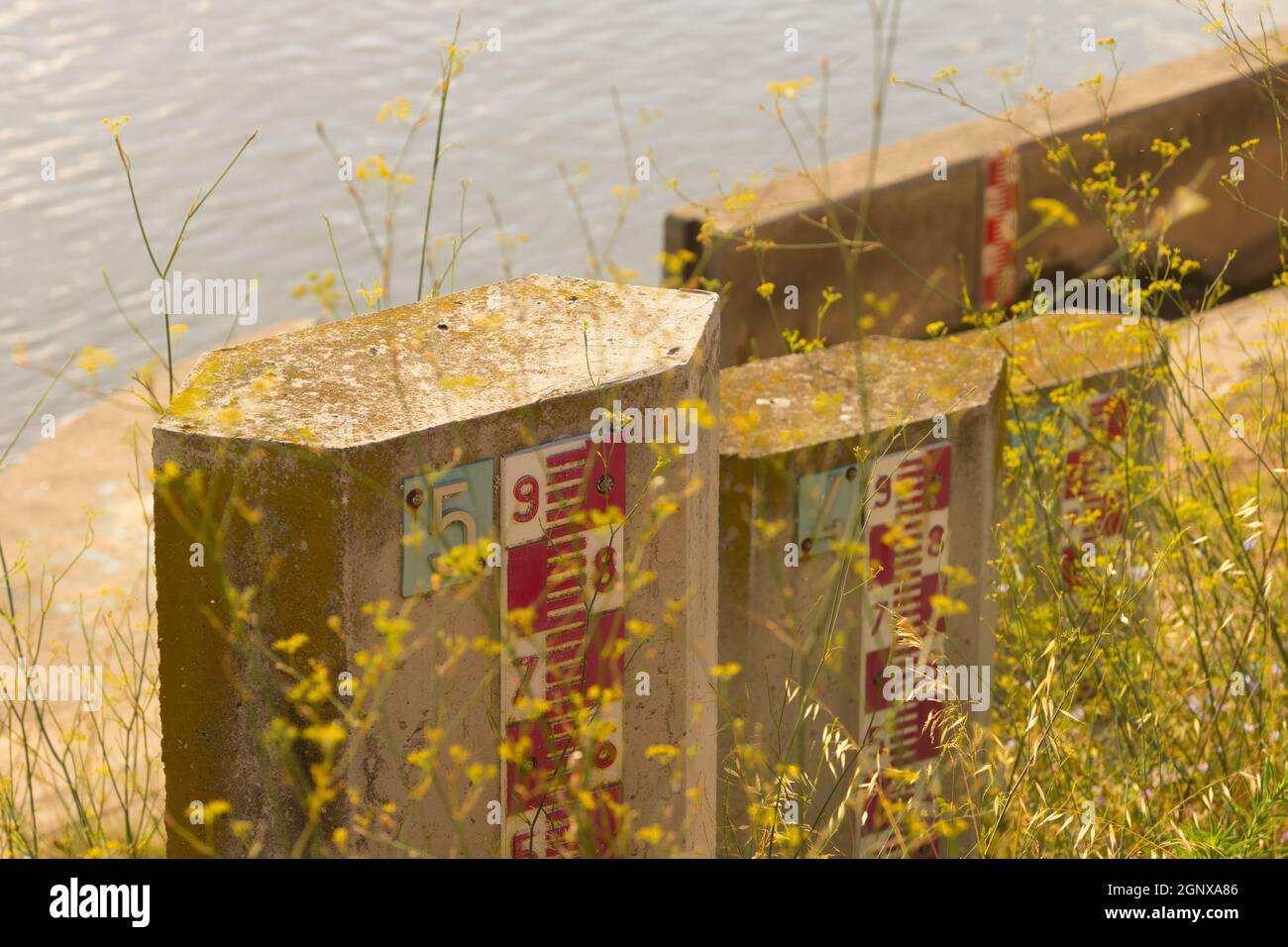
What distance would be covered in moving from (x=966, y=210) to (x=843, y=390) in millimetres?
3351

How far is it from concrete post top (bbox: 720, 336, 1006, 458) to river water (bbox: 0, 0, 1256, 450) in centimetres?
483

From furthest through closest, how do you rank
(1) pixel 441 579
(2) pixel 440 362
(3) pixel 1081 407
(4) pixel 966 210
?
(4) pixel 966 210 → (3) pixel 1081 407 → (2) pixel 440 362 → (1) pixel 441 579

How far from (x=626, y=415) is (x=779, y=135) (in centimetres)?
900

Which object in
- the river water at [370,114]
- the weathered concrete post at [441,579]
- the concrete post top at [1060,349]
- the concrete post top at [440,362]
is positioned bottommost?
the weathered concrete post at [441,579]

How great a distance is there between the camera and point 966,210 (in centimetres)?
778

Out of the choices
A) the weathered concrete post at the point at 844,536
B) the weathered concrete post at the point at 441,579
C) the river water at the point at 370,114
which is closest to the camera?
the weathered concrete post at the point at 441,579

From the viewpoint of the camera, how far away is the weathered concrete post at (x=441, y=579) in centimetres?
318

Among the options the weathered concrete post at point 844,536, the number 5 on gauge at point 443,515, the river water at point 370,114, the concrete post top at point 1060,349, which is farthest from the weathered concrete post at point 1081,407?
the river water at point 370,114

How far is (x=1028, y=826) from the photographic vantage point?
129 inches

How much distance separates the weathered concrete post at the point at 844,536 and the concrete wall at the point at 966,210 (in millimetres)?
2064

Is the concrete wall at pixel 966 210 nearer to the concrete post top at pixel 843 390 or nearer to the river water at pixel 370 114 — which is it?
the river water at pixel 370 114

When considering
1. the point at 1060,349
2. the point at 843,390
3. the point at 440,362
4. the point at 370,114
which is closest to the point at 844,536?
the point at 843,390

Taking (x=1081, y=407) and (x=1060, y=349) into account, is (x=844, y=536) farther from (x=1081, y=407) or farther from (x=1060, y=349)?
(x=1060, y=349)
